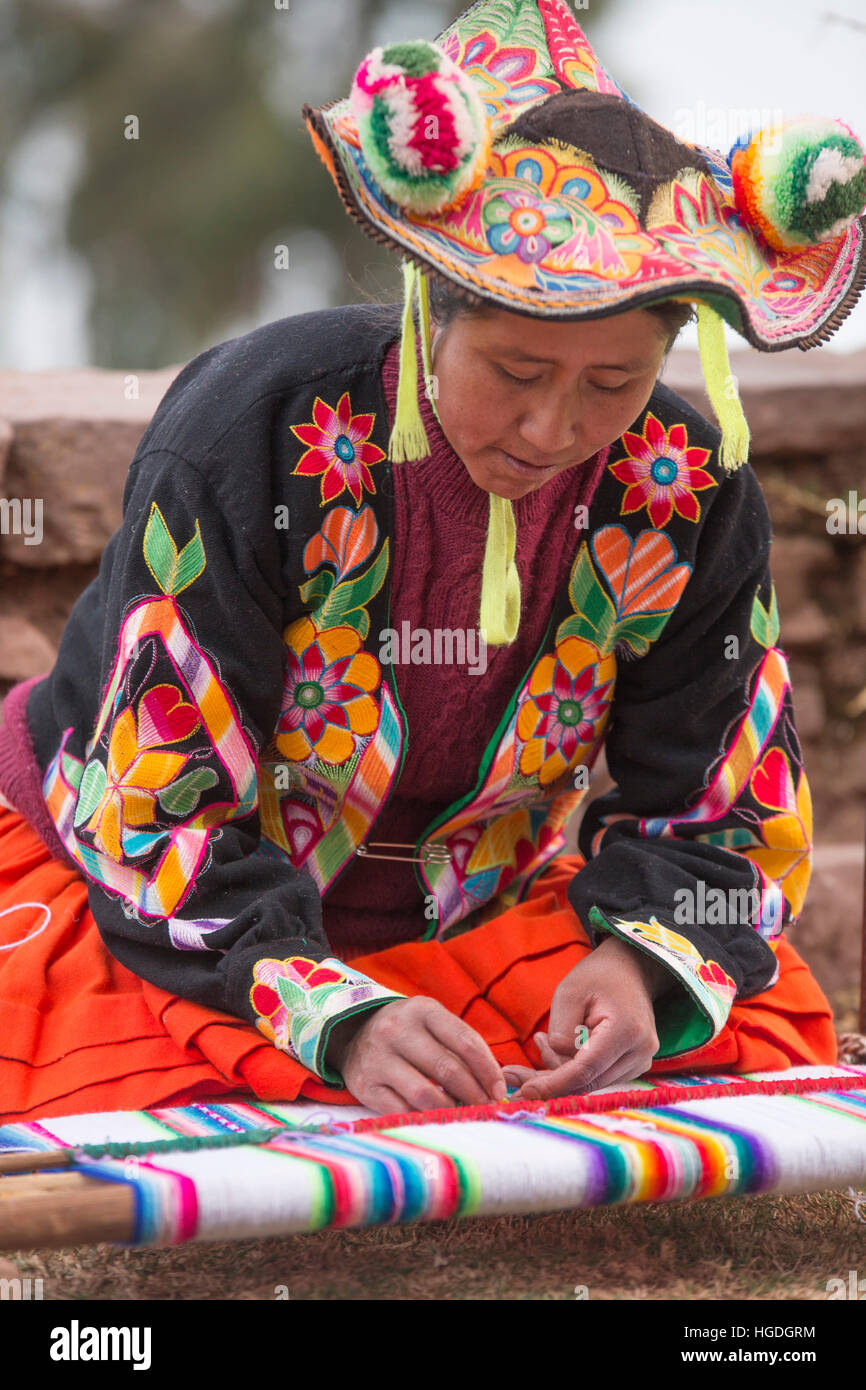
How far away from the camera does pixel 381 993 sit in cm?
170

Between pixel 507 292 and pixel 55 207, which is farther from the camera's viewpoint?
pixel 55 207

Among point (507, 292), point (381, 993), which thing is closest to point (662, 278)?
point (507, 292)

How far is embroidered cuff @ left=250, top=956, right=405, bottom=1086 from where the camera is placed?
5.50 ft

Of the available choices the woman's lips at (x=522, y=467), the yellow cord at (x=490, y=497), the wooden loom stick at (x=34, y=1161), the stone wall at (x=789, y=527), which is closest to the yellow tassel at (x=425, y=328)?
the yellow cord at (x=490, y=497)

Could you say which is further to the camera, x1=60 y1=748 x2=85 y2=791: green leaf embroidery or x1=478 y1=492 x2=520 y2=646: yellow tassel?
x1=60 y1=748 x2=85 y2=791: green leaf embroidery

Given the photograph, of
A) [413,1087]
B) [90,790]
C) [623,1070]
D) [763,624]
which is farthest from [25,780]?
[763,624]

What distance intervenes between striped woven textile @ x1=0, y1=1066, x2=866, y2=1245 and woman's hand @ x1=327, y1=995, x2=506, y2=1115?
45mm

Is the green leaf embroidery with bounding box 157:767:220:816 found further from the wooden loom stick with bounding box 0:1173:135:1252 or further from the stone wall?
the stone wall

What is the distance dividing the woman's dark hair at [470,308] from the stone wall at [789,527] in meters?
1.53

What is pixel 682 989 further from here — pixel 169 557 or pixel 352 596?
pixel 169 557

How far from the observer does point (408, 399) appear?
1.69m

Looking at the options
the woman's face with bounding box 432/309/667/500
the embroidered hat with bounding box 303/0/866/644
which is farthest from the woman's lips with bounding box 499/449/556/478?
the embroidered hat with bounding box 303/0/866/644
